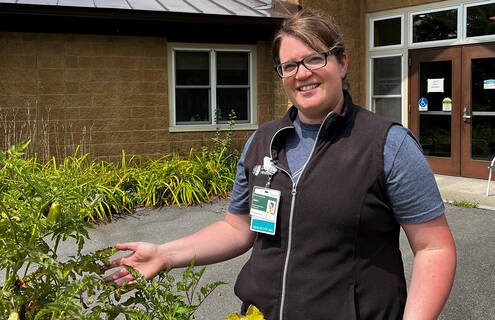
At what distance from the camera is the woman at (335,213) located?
1653 mm

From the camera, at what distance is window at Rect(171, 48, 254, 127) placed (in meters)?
10.6

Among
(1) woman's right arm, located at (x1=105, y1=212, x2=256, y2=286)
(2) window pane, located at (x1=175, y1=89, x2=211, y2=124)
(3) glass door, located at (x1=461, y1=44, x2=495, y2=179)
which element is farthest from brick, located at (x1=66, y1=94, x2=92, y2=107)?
(1) woman's right arm, located at (x1=105, y1=212, x2=256, y2=286)

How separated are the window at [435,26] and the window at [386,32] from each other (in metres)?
0.36

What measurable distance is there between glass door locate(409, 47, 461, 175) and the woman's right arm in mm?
8644

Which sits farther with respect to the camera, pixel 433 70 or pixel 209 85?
pixel 209 85

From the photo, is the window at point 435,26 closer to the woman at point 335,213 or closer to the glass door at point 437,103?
the glass door at point 437,103

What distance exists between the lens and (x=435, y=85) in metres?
10.1

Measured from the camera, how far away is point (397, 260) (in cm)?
176

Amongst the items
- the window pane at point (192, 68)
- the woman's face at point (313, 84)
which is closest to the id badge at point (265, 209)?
the woman's face at point (313, 84)

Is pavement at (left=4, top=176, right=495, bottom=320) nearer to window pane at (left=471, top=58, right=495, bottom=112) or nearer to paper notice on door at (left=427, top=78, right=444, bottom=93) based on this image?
window pane at (left=471, top=58, right=495, bottom=112)

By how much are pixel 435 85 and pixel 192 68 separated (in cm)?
473

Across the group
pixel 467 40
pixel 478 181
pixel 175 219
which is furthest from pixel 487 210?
pixel 175 219

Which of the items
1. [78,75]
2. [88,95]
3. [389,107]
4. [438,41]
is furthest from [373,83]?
[78,75]

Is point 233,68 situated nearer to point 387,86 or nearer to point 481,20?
point 387,86
